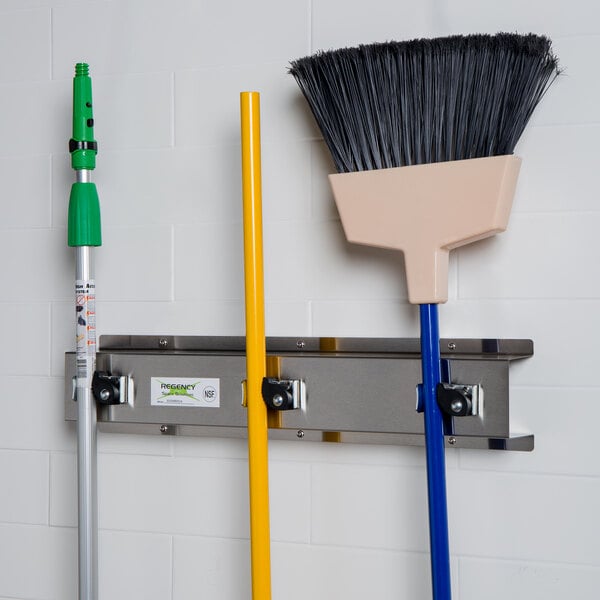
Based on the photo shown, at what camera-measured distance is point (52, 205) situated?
1.26 metres

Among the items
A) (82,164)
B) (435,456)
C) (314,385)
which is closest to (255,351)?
(314,385)

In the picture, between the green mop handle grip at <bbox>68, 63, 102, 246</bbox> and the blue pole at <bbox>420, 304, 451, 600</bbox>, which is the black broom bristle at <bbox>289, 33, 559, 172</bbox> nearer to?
the blue pole at <bbox>420, 304, 451, 600</bbox>

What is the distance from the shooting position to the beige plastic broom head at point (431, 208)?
967 millimetres

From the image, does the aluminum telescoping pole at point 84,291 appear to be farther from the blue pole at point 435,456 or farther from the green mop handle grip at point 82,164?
the blue pole at point 435,456

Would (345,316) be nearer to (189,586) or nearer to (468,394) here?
(468,394)

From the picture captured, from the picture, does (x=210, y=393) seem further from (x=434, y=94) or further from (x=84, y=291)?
(x=434, y=94)

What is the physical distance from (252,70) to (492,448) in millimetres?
543

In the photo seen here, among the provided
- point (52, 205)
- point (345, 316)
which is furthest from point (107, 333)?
point (345, 316)

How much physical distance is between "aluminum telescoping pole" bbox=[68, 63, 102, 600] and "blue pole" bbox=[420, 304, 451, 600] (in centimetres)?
43

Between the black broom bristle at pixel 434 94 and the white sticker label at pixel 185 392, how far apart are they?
0.33m

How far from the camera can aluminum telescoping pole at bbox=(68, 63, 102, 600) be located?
1.15 meters

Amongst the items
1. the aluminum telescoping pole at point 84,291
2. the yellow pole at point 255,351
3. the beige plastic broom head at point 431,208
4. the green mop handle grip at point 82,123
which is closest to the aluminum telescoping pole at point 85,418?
the aluminum telescoping pole at point 84,291

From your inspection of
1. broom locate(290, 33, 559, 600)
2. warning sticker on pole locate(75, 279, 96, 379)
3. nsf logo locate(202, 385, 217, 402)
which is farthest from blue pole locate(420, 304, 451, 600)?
warning sticker on pole locate(75, 279, 96, 379)

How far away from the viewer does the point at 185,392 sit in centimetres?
117
